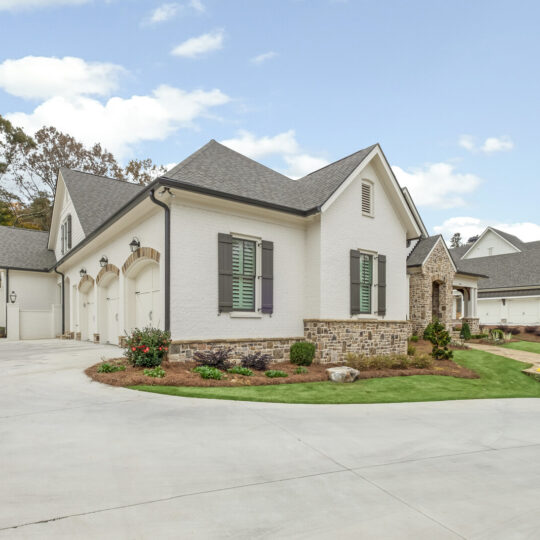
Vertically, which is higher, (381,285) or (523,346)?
(381,285)

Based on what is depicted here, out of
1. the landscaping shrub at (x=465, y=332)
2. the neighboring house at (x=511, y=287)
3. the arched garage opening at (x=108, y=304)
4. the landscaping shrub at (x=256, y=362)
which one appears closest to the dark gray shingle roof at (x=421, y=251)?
the landscaping shrub at (x=465, y=332)

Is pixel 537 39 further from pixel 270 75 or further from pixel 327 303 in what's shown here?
pixel 327 303

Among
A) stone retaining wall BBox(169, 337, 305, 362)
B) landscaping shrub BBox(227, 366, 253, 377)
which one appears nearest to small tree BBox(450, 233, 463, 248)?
stone retaining wall BBox(169, 337, 305, 362)

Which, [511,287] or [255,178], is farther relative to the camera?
[511,287]

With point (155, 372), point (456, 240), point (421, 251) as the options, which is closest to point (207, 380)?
point (155, 372)

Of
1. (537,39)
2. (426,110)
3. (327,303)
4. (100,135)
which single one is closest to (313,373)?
(327,303)

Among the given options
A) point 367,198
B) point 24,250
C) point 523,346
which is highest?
→ point 367,198

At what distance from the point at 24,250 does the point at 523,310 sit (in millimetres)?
33762

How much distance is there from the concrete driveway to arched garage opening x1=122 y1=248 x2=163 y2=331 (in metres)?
4.70

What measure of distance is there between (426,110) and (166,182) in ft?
35.9

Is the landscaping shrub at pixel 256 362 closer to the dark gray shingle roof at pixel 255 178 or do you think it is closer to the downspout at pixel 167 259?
the downspout at pixel 167 259

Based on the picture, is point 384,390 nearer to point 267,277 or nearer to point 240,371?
point 240,371

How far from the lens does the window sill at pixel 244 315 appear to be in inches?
397

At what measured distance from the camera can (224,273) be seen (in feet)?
32.4
